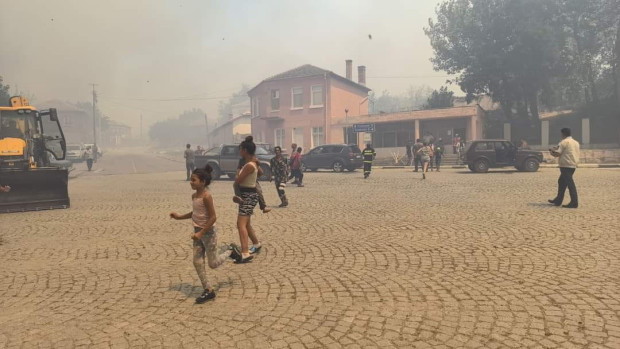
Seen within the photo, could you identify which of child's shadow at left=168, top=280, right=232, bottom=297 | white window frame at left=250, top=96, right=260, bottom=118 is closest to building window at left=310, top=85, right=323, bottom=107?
white window frame at left=250, top=96, right=260, bottom=118

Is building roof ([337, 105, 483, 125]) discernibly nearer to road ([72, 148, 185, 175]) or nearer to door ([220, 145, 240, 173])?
road ([72, 148, 185, 175])

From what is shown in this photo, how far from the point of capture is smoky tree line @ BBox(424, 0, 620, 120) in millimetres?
34719

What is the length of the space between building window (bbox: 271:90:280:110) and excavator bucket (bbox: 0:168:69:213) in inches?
1234

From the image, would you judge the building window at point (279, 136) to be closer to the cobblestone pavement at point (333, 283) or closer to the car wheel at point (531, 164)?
the car wheel at point (531, 164)

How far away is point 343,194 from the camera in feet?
43.5

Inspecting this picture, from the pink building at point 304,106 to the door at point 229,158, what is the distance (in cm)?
1952

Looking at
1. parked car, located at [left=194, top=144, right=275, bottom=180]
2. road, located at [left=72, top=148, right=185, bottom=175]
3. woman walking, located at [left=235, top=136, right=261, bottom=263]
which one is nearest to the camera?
woman walking, located at [left=235, top=136, right=261, bottom=263]

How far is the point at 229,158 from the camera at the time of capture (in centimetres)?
2011

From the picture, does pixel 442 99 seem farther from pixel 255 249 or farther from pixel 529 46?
pixel 255 249

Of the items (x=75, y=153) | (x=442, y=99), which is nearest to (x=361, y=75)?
(x=442, y=99)

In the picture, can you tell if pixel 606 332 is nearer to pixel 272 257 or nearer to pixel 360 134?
pixel 272 257

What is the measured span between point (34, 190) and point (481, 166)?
19167 millimetres

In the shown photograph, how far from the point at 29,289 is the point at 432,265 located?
4.77m

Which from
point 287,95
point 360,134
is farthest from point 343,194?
point 287,95
